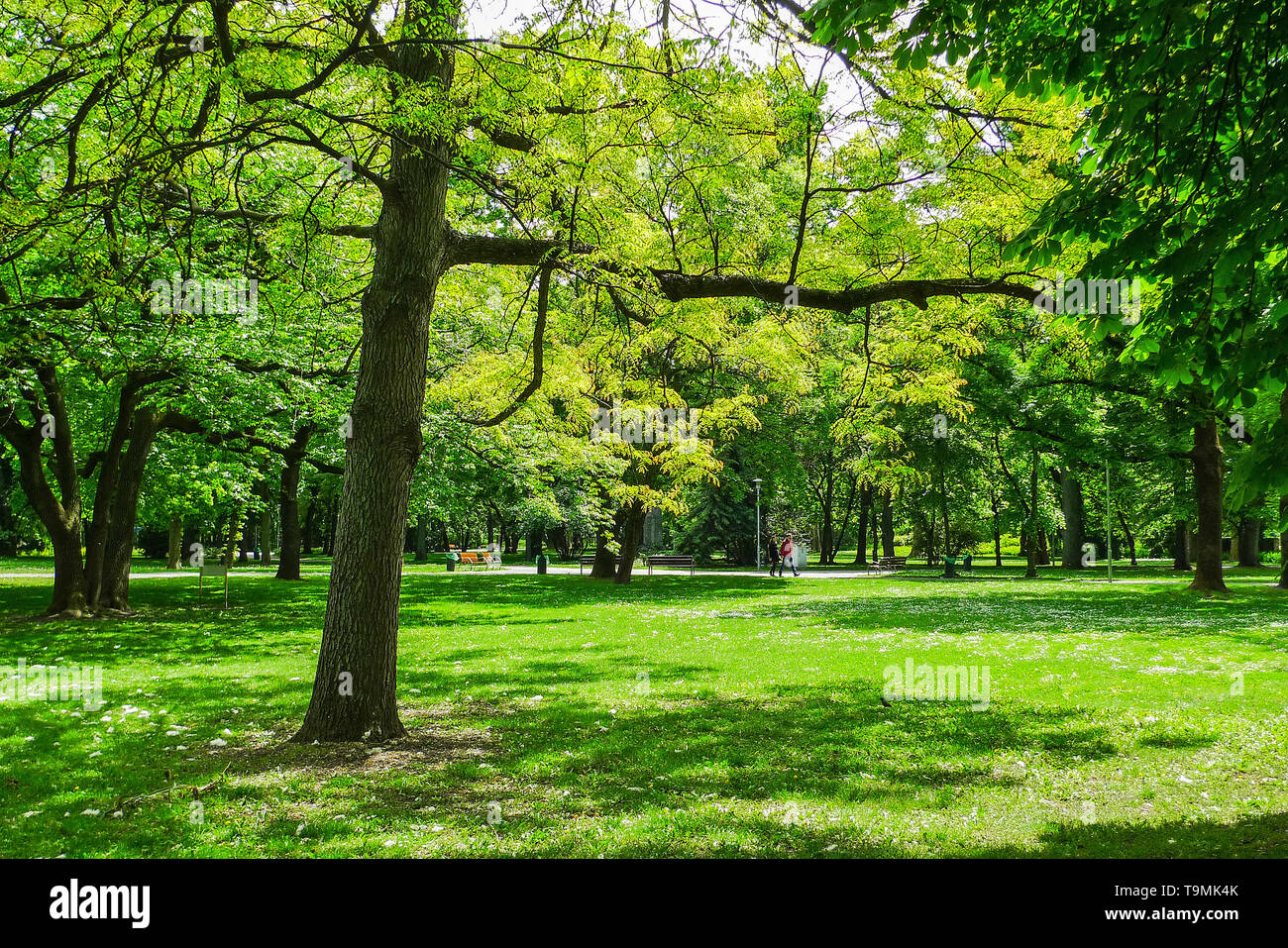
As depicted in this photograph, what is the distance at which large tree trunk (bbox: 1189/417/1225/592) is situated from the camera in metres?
21.8

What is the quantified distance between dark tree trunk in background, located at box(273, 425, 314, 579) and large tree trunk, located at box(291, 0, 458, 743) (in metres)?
15.2

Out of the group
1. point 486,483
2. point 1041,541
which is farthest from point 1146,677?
point 1041,541

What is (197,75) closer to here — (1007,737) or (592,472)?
(1007,737)

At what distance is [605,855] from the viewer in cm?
458

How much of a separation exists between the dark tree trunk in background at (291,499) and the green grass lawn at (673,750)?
30.4 feet

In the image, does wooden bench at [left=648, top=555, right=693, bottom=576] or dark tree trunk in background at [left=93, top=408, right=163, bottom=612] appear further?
wooden bench at [left=648, top=555, right=693, bottom=576]

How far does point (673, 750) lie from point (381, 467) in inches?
140

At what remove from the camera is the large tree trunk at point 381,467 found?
7.06 meters

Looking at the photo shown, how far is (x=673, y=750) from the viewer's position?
6957 millimetres

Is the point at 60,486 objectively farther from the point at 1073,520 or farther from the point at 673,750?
the point at 1073,520

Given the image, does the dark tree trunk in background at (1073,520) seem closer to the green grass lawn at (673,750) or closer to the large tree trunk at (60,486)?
the green grass lawn at (673,750)

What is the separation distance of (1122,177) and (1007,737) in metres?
4.88

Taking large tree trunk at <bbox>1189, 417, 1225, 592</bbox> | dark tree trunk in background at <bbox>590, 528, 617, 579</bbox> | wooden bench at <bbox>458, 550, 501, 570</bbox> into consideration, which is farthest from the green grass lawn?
wooden bench at <bbox>458, 550, 501, 570</bbox>

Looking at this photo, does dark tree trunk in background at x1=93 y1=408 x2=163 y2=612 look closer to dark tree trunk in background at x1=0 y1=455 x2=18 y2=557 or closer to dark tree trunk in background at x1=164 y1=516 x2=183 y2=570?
dark tree trunk in background at x1=0 y1=455 x2=18 y2=557
